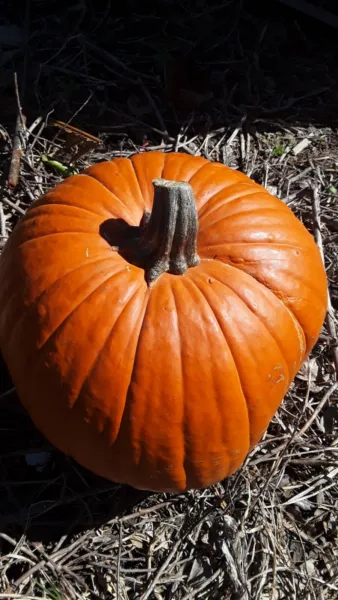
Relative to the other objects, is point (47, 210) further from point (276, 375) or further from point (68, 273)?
point (276, 375)

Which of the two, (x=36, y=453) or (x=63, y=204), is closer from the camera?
(x=63, y=204)

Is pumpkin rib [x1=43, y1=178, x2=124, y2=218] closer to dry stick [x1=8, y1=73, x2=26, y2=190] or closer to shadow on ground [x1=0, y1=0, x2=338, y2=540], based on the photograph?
dry stick [x1=8, y1=73, x2=26, y2=190]

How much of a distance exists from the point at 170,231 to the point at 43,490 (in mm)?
1367

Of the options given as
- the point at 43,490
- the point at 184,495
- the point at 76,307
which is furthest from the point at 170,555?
the point at 76,307

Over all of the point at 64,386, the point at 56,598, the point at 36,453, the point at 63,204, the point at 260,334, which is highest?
the point at 63,204

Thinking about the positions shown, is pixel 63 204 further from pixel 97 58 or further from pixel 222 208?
pixel 97 58

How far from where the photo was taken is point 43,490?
9.15ft

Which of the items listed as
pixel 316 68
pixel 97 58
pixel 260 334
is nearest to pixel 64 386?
pixel 260 334

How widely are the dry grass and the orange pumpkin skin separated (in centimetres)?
43

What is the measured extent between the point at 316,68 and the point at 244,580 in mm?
Result: 3593

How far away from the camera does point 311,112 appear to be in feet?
14.4

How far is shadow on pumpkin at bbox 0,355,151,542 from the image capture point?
270cm

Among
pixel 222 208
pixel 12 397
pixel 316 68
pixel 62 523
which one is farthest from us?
pixel 316 68

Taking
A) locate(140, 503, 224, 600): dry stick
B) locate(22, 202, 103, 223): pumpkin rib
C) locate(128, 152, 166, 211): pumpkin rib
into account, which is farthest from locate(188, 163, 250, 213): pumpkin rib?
locate(140, 503, 224, 600): dry stick
